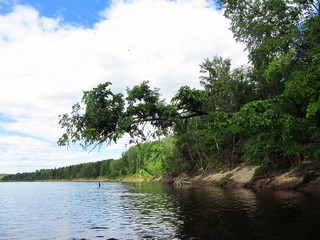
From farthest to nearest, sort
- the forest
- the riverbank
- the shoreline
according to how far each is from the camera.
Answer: the riverbank → the shoreline → the forest

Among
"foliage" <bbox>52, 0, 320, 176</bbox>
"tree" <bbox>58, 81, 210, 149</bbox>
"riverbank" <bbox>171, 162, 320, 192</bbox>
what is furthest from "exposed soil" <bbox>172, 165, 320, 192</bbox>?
"tree" <bbox>58, 81, 210, 149</bbox>

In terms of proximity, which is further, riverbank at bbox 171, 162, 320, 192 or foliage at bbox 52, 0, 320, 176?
riverbank at bbox 171, 162, 320, 192

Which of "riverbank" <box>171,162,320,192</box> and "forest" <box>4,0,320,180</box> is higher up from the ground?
"forest" <box>4,0,320,180</box>

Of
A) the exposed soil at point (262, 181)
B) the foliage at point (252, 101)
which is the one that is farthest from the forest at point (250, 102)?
the exposed soil at point (262, 181)

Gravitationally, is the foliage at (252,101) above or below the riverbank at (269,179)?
above


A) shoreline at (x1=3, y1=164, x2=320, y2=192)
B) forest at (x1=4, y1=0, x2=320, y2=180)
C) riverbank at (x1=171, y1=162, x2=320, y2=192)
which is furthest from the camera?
riverbank at (x1=171, y1=162, x2=320, y2=192)

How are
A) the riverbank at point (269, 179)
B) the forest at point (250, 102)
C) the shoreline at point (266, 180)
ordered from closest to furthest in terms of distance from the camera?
the forest at point (250, 102) < the shoreline at point (266, 180) < the riverbank at point (269, 179)

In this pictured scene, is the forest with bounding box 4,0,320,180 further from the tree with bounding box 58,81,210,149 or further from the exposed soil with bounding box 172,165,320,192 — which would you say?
the exposed soil with bounding box 172,165,320,192

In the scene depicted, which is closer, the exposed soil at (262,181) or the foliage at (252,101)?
the foliage at (252,101)

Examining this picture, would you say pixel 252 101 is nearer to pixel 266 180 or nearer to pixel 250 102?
pixel 250 102

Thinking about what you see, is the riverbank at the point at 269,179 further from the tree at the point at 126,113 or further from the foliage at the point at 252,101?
the tree at the point at 126,113

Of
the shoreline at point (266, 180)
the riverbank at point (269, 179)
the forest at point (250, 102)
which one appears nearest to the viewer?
the forest at point (250, 102)

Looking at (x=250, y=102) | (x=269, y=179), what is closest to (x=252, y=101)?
(x=250, y=102)

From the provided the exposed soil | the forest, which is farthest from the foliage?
the exposed soil
